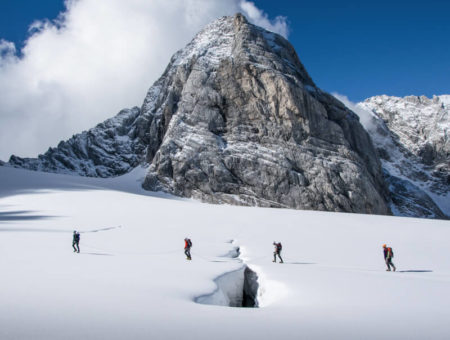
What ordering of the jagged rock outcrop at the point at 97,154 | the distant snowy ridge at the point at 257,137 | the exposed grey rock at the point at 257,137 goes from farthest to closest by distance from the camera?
the jagged rock outcrop at the point at 97,154 → the distant snowy ridge at the point at 257,137 → the exposed grey rock at the point at 257,137

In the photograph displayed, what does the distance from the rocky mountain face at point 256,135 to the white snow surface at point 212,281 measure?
3360cm

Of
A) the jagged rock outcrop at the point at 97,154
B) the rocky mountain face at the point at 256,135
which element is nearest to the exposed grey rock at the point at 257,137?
the rocky mountain face at the point at 256,135

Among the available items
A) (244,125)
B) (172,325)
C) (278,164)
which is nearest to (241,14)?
(244,125)

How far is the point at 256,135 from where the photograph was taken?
2581 inches

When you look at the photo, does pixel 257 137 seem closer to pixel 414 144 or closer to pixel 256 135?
pixel 256 135

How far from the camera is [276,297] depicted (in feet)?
29.0

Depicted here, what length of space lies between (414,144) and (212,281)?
445 feet

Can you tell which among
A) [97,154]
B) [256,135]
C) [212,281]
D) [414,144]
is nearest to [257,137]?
[256,135]

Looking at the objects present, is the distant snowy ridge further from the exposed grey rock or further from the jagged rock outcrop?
the jagged rock outcrop

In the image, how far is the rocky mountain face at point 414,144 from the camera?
346ft

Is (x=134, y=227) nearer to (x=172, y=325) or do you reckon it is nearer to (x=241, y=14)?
(x=172, y=325)

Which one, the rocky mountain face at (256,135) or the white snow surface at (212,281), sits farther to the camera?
the rocky mountain face at (256,135)

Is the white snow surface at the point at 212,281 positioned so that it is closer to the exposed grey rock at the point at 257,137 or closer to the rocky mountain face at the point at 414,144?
the exposed grey rock at the point at 257,137

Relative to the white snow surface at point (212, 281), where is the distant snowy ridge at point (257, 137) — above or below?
above
